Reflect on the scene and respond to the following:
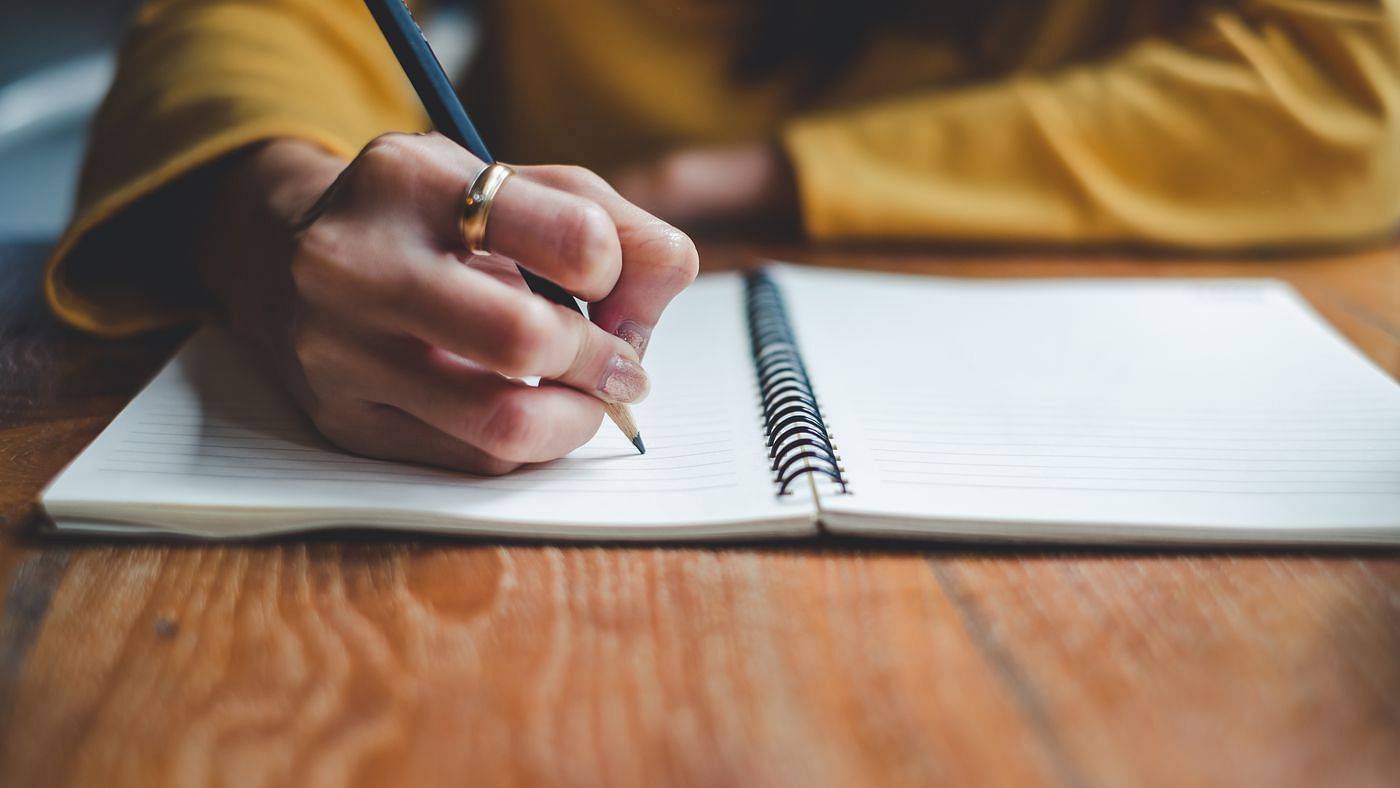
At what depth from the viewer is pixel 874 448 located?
0.44 meters

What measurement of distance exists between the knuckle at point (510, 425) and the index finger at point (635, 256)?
2.6 inches

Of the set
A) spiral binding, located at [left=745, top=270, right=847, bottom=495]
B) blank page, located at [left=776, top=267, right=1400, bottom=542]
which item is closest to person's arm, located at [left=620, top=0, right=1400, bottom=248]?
blank page, located at [left=776, top=267, right=1400, bottom=542]

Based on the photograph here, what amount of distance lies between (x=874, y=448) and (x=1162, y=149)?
1.75ft

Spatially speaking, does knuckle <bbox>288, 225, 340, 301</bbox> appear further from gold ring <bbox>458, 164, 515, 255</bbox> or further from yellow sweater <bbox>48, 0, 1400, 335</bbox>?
yellow sweater <bbox>48, 0, 1400, 335</bbox>

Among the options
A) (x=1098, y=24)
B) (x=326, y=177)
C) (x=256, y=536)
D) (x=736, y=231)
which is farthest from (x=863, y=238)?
(x=256, y=536)

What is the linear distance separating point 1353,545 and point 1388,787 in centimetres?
15

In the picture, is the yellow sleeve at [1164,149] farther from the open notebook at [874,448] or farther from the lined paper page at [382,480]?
the lined paper page at [382,480]

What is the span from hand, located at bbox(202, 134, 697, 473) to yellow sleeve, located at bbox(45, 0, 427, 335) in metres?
0.19

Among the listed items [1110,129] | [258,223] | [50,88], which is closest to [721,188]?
[1110,129]

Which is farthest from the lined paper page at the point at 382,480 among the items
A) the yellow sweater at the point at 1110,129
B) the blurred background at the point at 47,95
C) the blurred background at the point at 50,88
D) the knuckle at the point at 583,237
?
the blurred background at the point at 47,95

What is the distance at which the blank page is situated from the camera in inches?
15.5

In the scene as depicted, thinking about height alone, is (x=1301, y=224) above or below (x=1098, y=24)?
below

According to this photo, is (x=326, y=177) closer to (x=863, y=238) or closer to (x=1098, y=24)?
(x=863, y=238)

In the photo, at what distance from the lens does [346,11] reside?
2.81 ft
